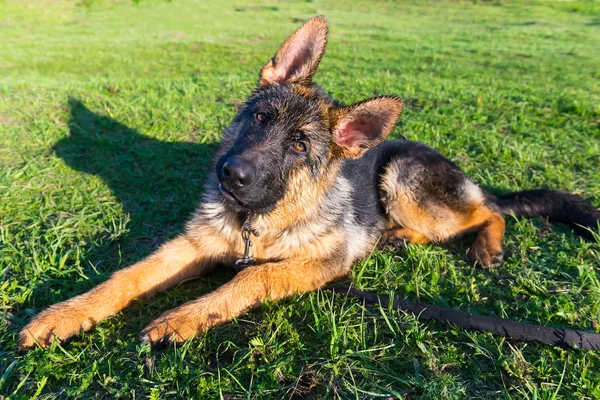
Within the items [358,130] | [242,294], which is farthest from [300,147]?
[242,294]

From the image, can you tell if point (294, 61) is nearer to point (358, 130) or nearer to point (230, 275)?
point (358, 130)

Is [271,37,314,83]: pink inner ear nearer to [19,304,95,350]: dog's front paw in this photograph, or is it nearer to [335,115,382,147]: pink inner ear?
[335,115,382,147]: pink inner ear

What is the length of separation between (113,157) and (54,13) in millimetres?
23796

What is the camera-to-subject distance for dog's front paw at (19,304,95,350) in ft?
8.77

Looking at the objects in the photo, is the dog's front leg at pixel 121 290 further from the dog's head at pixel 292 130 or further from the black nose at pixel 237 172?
the black nose at pixel 237 172

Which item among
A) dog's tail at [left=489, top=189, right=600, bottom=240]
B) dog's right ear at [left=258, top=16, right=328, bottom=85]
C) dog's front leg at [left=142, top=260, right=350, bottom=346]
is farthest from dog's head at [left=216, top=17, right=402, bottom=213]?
dog's tail at [left=489, top=189, right=600, bottom=240]

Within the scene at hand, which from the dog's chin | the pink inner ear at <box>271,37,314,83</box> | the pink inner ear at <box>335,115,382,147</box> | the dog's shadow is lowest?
the dog's shadow

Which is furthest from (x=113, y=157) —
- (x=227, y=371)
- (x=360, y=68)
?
(x=360, y=68)

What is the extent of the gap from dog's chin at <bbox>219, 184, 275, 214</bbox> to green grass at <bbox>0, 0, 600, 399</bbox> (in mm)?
749

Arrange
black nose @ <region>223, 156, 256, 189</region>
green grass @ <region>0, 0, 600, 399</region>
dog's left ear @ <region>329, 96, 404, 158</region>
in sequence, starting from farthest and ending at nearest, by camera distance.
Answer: dog's left ear @ <region>329, 96, 404, 158</region>
black nose @ <region>223, 156, 256, 189</region>
green grass @ <region>0, 0, 600, 399</region>

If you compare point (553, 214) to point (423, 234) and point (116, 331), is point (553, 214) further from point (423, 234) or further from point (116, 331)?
point (116, 331)

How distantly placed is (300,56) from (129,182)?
2.84 meters

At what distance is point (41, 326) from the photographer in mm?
2727

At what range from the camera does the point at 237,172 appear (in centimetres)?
293
